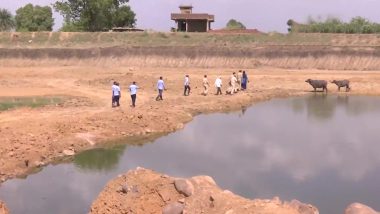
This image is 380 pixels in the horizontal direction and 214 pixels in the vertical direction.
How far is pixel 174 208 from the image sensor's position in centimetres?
1050

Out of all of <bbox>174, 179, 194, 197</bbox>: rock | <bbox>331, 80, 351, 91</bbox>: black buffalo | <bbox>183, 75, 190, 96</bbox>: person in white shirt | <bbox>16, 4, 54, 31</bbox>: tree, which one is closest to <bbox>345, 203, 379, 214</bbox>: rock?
<bbox>174, 179, 194, 197</bbox>: rock

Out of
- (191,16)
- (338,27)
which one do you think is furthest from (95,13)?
(338,27)

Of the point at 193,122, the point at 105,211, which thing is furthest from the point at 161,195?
the point at 193,122

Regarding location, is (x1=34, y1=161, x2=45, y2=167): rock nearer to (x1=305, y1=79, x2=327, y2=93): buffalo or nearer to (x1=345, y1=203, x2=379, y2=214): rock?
(x1=345, y1=203, x2=379, y2=214): rock

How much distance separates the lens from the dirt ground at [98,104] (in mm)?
18000

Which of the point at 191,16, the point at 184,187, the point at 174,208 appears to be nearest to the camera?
the point at 174,208

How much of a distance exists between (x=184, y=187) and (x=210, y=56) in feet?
122

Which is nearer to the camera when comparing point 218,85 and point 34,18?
point 218,85

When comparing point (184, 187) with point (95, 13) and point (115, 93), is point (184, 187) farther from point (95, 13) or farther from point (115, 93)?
point (95, 13)

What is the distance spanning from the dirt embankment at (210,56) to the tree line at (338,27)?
9874 millimetres

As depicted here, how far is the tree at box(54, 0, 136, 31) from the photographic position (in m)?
63.7

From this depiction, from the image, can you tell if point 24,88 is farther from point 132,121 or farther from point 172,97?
point 132,121

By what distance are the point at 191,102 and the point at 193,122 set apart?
3742 millimetres

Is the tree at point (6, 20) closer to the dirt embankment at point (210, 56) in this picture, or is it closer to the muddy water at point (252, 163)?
the dirt embankment at point (210, 56)
